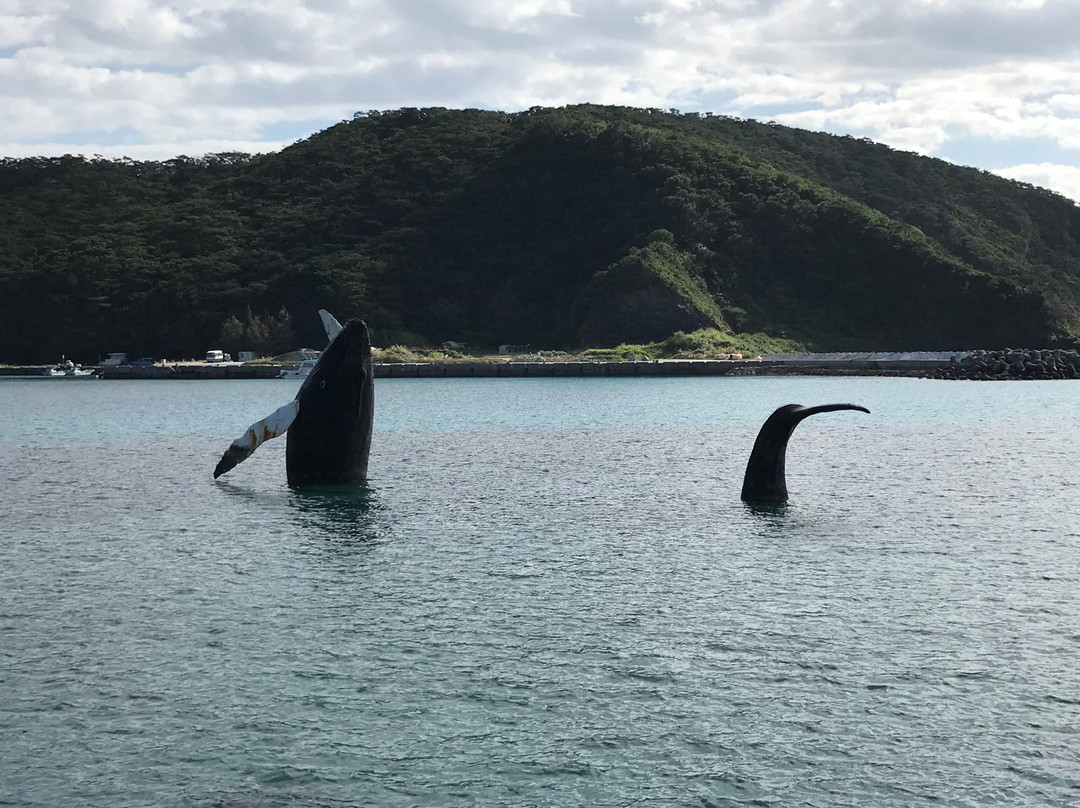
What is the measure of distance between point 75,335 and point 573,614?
151 m

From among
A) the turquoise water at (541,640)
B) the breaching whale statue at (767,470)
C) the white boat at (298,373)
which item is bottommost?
the turquoise water at (541,640)

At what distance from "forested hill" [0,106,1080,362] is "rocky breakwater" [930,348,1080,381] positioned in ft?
99.1

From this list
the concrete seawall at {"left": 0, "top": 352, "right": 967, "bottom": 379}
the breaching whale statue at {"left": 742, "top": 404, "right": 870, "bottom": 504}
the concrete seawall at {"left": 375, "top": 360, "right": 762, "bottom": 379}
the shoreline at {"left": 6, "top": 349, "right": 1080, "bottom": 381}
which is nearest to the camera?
the breaching whale statue at {"left": 742, "top": 404, "right": 870, "bottom": 504}

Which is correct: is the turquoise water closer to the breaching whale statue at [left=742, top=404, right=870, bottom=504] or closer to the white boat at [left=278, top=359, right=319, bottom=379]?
the breaching whale statue at [left=742, top=404, right=870, bottom=504]

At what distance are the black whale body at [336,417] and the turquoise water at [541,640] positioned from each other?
2.69 ft

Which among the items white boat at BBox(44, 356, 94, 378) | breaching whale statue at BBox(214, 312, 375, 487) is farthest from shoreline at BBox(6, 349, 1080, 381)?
breaching whale statue at BBox(214, 312, 375, 487)

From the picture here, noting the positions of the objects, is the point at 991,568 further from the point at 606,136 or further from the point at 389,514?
the point at 606,136

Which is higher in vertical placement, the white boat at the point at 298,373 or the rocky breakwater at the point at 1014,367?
the rocky breakwater at the point at 1014,367

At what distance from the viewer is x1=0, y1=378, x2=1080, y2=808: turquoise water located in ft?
38.1

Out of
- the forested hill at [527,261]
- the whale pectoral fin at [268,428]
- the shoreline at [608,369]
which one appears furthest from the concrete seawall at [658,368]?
the whale pectoral fin at [268,428]

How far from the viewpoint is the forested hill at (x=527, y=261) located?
477ft

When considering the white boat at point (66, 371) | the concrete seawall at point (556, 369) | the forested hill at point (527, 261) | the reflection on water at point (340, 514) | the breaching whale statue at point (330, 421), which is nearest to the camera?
the reflection on water at point (340, 514)

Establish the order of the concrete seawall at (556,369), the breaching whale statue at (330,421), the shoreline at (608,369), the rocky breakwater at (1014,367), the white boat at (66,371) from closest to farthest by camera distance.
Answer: the breaching whale statue at (330,421) < the rocky breakwater at (1014,367) < the shoreline at (608,369) < the concrete seawall at (556,369) < the white boat at (66,371)

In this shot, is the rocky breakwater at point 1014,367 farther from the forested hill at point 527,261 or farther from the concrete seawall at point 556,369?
the forested hill at point 527,261
